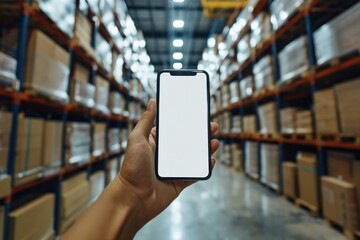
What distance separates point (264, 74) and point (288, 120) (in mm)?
1286

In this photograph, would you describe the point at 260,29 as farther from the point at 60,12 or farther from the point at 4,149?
the point at 4,149

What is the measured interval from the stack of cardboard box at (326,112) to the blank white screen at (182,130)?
2.26 meters

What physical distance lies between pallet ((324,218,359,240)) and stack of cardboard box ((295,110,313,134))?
1153 mm

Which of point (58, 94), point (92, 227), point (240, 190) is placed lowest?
point (240, 190)

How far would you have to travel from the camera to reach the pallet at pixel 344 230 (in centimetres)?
225

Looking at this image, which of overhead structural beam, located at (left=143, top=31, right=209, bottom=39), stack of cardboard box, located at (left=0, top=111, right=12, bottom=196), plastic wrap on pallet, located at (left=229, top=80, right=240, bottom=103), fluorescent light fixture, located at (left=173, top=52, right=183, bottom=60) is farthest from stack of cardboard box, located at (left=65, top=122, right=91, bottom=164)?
fluorescent light fixture, located at (left=173, top=52, right=183, bottom=60)

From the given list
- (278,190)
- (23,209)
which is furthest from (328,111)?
(23,209)

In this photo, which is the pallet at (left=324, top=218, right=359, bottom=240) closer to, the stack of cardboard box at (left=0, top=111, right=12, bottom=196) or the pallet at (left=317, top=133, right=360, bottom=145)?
the pallet at (left=317, top=133, right=360, bottom=145)

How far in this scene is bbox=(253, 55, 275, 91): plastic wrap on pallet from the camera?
4379 millimetres

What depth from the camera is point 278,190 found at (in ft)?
13.4

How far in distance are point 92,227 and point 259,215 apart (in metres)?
2.77

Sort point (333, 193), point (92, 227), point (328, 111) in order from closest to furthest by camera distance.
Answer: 1. point (92, 227)
2. point (333, 193)
3. point (328, 111)

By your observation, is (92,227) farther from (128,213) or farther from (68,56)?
(68,56)

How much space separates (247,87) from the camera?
5.70 meters
